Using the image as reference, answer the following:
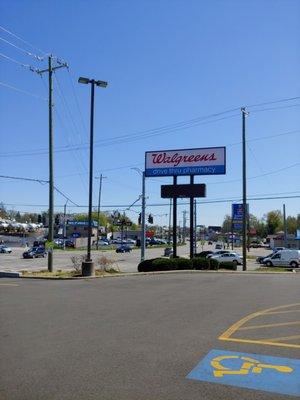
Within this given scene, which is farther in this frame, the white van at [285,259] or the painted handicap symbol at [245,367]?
the white van at [285,259]

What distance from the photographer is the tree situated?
17700cm

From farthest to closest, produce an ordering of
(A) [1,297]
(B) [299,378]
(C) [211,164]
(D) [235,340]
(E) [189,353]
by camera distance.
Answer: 1. (C) [211,164]
2. (A) [1,297]
3. (D) [235,340]
4. (E) [189,353]
5. (B) [299,378]

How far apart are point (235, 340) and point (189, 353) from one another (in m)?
1.34

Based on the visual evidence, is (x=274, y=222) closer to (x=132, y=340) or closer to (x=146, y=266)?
(x=146, y=266)

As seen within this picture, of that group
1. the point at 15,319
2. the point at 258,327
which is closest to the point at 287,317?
the point at 258,327

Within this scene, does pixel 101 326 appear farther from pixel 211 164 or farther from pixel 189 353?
pixel 211 164

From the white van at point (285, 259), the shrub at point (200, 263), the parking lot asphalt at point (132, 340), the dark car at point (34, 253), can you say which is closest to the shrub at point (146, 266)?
the shrub at point (200, 263)

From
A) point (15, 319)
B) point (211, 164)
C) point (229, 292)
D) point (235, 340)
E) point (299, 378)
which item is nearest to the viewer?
point (299, 378)

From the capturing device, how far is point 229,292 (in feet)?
56.1

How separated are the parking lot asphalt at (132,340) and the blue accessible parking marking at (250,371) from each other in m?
0.07

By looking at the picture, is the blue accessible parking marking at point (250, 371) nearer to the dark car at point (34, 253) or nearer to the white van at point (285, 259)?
the white van at point (285, 259)

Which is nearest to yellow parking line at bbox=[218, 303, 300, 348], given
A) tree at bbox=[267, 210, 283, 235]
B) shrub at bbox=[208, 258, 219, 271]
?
shrub at bbox=[208, 258, 219, 271]

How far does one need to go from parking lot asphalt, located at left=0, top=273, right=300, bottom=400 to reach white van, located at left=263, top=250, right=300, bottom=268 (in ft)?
121

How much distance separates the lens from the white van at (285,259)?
2032 inches
